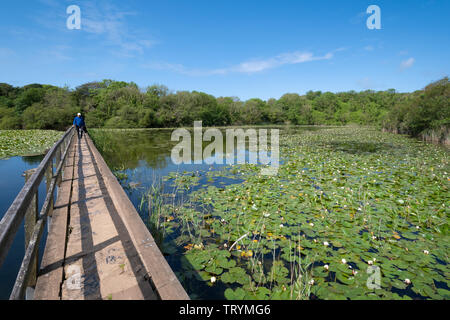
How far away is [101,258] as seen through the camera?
2.03 meters

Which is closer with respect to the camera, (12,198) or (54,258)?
(54,258)

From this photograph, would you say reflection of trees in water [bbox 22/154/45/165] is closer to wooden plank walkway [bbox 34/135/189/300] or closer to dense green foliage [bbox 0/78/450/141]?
wooden plank walkway [bbox 34/135/189/300]

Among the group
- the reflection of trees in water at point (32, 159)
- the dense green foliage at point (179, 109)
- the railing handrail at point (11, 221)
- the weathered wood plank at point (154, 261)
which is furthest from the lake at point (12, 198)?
the dense green foliage at point (179, 109)

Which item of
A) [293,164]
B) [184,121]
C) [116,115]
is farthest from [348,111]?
[293,164]

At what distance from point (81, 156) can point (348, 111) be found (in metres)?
80.5

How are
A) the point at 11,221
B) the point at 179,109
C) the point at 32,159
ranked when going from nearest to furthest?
the point at 11,221
the point at 32,159
the point at 179,109

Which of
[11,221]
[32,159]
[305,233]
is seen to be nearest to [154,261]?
[11,221]

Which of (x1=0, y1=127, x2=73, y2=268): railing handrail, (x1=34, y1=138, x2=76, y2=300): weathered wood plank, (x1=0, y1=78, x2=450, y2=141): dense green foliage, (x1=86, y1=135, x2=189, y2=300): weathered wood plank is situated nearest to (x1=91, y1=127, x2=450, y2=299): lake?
(x1=86, y1=135, x2=189, y2=300): weathered wood plank

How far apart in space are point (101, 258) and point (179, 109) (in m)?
44.8

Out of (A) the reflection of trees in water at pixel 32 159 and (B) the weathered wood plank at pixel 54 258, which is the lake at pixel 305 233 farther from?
(A) the reflection of trees in water at pixel 32 159

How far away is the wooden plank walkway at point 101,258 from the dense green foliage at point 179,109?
65.7 feet

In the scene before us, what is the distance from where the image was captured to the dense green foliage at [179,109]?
56.8 ft

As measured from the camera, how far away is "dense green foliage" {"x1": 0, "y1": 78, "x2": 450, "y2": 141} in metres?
17.3

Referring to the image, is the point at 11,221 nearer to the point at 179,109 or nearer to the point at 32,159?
the point at 32,159
